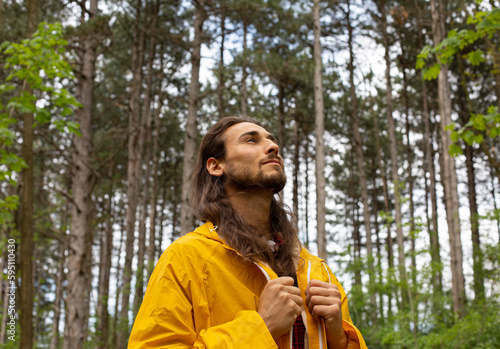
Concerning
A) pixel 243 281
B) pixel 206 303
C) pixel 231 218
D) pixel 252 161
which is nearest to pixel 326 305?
pixel 243 281

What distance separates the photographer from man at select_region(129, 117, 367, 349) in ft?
4.88

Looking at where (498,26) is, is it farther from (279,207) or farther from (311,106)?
(311,106)

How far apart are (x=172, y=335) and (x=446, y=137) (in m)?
11.9

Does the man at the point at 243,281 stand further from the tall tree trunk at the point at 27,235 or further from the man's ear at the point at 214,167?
the tall tree trunk at the point at 27,235

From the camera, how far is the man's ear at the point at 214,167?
7.11 ft

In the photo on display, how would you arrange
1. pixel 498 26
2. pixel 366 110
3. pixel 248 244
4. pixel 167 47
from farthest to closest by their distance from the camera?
pixel 366 110, pixel 167 47, pixel 498 26, pixel 248 244

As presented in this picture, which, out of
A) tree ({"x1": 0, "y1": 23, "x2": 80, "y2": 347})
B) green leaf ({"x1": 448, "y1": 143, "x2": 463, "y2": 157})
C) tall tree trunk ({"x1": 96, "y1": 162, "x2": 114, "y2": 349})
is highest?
tree ({"x1": 0, "y1": 23, "x2": 80, "y2": 347})

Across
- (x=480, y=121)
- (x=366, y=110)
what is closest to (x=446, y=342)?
(x=480, y=121)

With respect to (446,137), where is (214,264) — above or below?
below

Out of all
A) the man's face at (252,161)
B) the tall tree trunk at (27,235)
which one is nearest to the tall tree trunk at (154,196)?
the tall tree trunk at (27,235)

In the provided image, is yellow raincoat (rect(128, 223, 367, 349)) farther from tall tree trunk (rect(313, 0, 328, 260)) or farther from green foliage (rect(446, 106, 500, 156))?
tall tree trunk (rect(313, 0, 328, 260))

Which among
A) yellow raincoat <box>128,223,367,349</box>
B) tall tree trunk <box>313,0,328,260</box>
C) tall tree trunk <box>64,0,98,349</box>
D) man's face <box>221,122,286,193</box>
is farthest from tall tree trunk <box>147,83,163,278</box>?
yellow raincoat <box>128,223,367,349</box>

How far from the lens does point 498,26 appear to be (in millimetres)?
4504

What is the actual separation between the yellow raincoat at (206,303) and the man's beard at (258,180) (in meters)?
0.34
